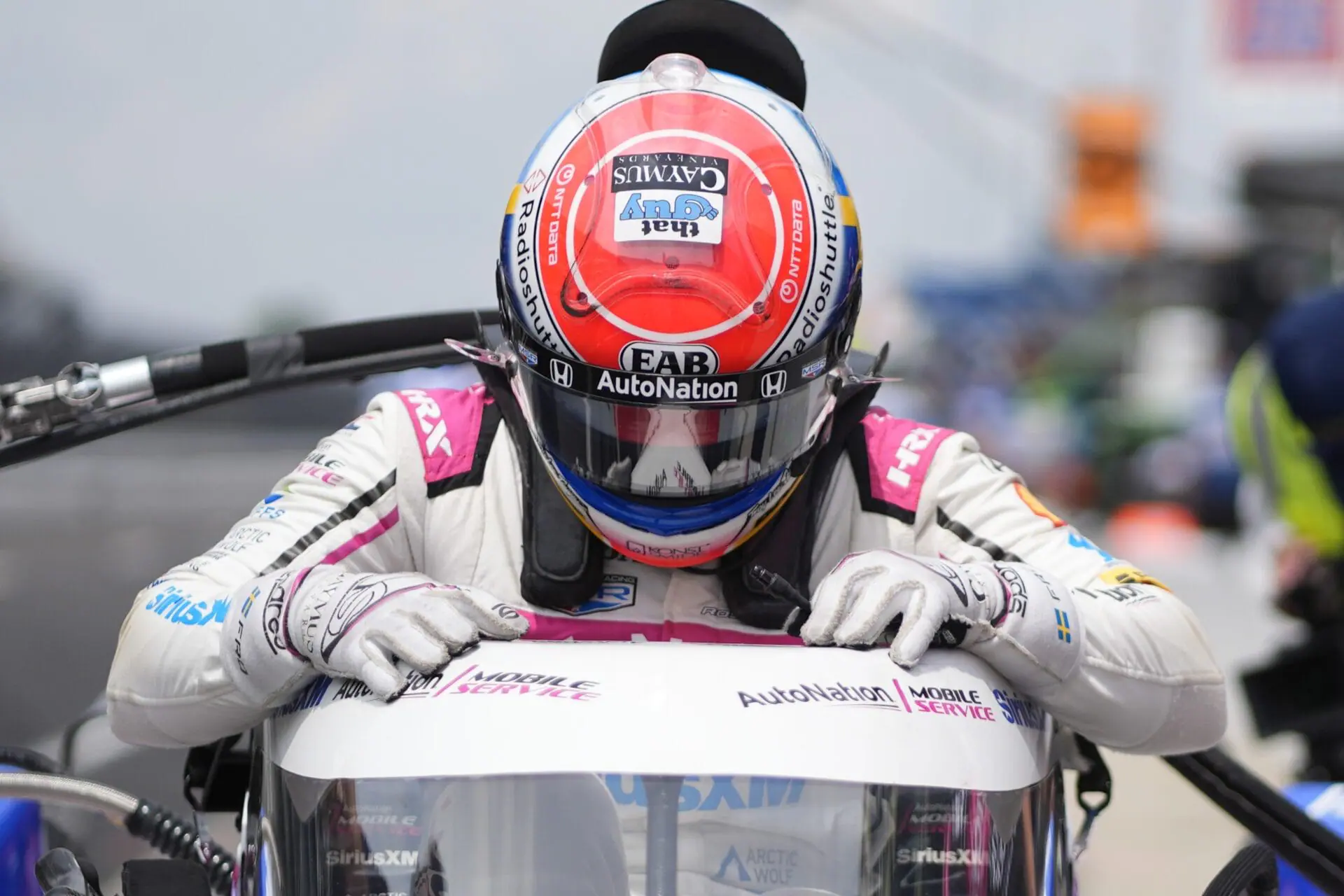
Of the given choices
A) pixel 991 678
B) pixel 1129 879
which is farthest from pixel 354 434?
pixel 1129 879

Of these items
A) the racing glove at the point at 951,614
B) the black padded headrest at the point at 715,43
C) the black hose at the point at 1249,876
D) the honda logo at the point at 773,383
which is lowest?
the black hose at the point at 1249,876

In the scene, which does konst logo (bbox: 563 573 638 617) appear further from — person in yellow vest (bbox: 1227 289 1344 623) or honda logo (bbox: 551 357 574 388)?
person in yellow vest (bbox: 1227 289 1344 623)

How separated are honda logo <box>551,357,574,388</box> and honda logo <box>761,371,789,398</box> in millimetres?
256

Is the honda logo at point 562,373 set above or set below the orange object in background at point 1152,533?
above

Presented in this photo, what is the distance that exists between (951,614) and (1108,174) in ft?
99.1

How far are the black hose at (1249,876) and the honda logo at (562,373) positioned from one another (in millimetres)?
1092

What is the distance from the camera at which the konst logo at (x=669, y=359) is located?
216 cm

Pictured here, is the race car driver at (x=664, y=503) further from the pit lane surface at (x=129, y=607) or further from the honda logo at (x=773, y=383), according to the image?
the pit lane surface at (x=129, y=607)

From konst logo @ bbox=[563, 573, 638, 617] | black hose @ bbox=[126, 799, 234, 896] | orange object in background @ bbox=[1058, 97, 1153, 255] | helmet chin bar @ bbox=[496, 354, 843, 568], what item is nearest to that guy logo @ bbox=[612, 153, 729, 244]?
helmet chin bar @ bbox=[496, 354, 843, 568]

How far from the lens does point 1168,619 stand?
226 cm

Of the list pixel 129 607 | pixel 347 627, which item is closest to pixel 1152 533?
pixel 129 607

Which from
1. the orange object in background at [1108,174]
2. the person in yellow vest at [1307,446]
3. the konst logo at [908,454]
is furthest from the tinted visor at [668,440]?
the orange object in background at [1108,174]

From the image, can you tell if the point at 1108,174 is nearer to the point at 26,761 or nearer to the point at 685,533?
the point at 685,533

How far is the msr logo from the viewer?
8.50 ft
